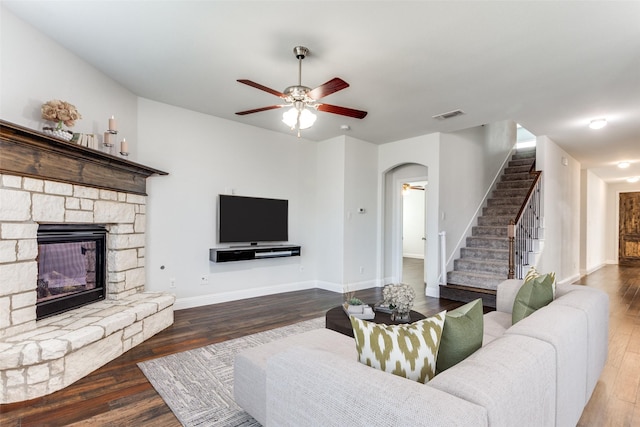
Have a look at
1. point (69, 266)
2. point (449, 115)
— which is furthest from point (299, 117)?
point (449, 115)

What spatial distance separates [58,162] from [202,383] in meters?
2.15

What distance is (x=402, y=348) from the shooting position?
1263 mm

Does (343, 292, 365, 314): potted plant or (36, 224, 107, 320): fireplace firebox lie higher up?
(36, 224, 107, 320): fireplace firebox

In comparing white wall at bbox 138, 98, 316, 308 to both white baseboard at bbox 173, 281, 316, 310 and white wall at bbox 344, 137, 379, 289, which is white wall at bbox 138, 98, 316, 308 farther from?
white wall at bbox 344, 137, 379, 289

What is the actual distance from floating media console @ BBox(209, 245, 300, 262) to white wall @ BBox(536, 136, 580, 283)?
13.1ft

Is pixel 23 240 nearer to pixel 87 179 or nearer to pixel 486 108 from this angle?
pixel 87 179

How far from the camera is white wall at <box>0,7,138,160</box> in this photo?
8.43 ft

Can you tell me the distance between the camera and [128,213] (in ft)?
12.3

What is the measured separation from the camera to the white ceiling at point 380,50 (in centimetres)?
243

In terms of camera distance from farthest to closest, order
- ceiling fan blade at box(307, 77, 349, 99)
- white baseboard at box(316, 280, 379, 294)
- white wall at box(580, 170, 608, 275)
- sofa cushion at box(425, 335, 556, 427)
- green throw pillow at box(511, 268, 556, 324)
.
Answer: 1. white wall at box(580, 170, 608, 275)
2. white baseboard at box(316, 280, 379, 294)
3. ceiling fan blade at box(307, 77, 349, 99)
4. green throw pillow at box(511, 268, 556, 324)
5. sofa cushion at box(425, 335, 556, 427)

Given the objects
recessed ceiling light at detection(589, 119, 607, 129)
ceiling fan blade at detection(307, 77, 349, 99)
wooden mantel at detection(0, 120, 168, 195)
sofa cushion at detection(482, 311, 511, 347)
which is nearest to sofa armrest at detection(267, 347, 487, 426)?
sofa cushion at detection(482, 311, 511, 347)

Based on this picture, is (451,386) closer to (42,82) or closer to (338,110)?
(338,110)

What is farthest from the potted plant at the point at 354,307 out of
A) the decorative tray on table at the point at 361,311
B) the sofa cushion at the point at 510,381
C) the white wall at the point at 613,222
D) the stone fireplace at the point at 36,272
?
the white wall at the point at 613,222

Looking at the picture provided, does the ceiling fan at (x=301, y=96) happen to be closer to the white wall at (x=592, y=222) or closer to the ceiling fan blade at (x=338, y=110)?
the ceiling fan blade at (x=338, y=110)
